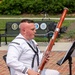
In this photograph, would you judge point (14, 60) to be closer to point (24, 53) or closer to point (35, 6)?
point (24, 53)

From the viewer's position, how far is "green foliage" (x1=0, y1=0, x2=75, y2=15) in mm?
30625

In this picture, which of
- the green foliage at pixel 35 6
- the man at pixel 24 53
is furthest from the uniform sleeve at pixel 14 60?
the green foliage at pixel 35 6

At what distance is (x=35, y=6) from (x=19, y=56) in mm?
26401

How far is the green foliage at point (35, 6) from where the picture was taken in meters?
30.6

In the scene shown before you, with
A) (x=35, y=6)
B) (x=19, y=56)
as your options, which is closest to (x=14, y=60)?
(x=19, y=56)

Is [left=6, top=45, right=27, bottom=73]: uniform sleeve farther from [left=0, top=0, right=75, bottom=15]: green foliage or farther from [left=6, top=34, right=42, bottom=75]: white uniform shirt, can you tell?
[left=0, top=0, right=75, bottom=15]: green foliage

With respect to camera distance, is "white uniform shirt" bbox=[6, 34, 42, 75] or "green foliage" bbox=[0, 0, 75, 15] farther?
"green foliage" bbox=[0, 0, 75, 15]

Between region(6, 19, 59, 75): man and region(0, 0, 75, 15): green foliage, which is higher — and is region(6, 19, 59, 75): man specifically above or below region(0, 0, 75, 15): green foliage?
above

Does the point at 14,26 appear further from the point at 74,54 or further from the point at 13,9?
the point at 13,9

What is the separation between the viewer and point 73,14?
99.0ft

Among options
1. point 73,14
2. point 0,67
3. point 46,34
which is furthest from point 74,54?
point 73,14

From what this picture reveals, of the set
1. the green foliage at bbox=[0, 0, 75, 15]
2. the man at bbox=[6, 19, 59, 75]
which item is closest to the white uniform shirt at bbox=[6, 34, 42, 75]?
the man at bbox=[6, 19, 59, 75]

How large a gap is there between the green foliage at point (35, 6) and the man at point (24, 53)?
25.4 metres

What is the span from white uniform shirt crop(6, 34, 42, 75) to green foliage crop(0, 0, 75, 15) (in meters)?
25.5
